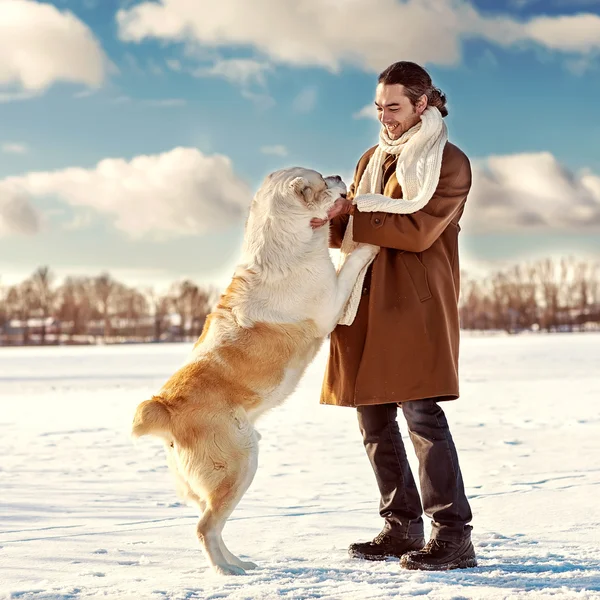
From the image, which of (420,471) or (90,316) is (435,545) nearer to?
(420,471)

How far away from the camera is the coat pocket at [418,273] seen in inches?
154

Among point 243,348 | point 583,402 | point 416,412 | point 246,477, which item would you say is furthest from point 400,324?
point 583,402

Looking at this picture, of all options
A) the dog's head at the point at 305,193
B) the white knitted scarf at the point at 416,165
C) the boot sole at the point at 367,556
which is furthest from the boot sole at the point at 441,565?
the dog's head at the point at 305,193

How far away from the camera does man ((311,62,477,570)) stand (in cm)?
383

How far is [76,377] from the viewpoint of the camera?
20641 millimetres

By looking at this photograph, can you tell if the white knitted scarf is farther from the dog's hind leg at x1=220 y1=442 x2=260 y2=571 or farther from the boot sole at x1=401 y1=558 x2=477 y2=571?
the boot sole at x1=401 y1=558 x2=477 y2=571

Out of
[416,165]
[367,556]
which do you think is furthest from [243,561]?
[416,165]

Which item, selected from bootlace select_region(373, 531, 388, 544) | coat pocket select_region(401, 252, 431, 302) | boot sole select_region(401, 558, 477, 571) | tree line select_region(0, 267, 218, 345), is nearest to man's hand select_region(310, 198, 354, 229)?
coat pocket select_region(401, 252, 431, 302)

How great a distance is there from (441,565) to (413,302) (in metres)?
1.31

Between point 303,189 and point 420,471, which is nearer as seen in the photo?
point 420,471

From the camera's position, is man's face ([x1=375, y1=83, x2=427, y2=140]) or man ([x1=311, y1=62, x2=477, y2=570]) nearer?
man ([x1=311, y1=62, x2=477, y2=570])

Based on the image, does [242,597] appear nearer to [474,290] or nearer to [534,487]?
[534,487]

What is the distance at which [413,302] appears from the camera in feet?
12.8

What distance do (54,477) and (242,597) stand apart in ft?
13.9
